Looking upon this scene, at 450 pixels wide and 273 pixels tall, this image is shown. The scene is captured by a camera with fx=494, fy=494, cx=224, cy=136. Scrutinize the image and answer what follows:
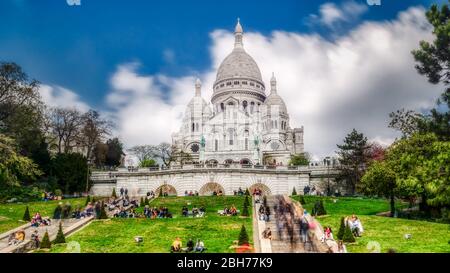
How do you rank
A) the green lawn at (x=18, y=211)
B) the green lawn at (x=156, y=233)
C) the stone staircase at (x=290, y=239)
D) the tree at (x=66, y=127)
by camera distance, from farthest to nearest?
1. the tree at (x=66, y=127)
2. the green lawn at (x=18, y=211)
3. the green lawn at (x=156, y=233)
4. the stone staircase at (x=290, y=239)

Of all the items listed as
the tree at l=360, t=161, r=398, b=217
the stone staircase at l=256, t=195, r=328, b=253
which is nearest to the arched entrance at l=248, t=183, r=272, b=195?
the tree at l=360, t=161, r=398, b=217

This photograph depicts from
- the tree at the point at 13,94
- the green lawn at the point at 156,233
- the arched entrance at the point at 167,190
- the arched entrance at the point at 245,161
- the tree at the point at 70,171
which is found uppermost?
the tree at the point at 13,94

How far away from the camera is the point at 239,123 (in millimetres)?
77312

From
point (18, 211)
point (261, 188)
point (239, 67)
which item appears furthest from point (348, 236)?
point (239, 67)

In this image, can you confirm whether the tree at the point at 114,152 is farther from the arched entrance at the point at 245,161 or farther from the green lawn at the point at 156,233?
the green lawn at the point at 156,233

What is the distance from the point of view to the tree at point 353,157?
43.8 m

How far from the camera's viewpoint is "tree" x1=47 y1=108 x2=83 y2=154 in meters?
28.8

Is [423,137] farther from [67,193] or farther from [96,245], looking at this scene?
[67,193]

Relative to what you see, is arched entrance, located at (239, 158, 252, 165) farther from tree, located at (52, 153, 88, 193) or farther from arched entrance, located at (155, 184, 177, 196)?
tree, located at (52, 153, 88, 193)

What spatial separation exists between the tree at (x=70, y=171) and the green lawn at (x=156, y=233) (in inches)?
520

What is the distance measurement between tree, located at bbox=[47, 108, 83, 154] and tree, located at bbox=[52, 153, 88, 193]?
86cm

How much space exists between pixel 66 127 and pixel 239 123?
150 ft

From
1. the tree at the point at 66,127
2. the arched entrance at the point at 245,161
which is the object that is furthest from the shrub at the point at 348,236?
the arched entrance at the point at 245,161
